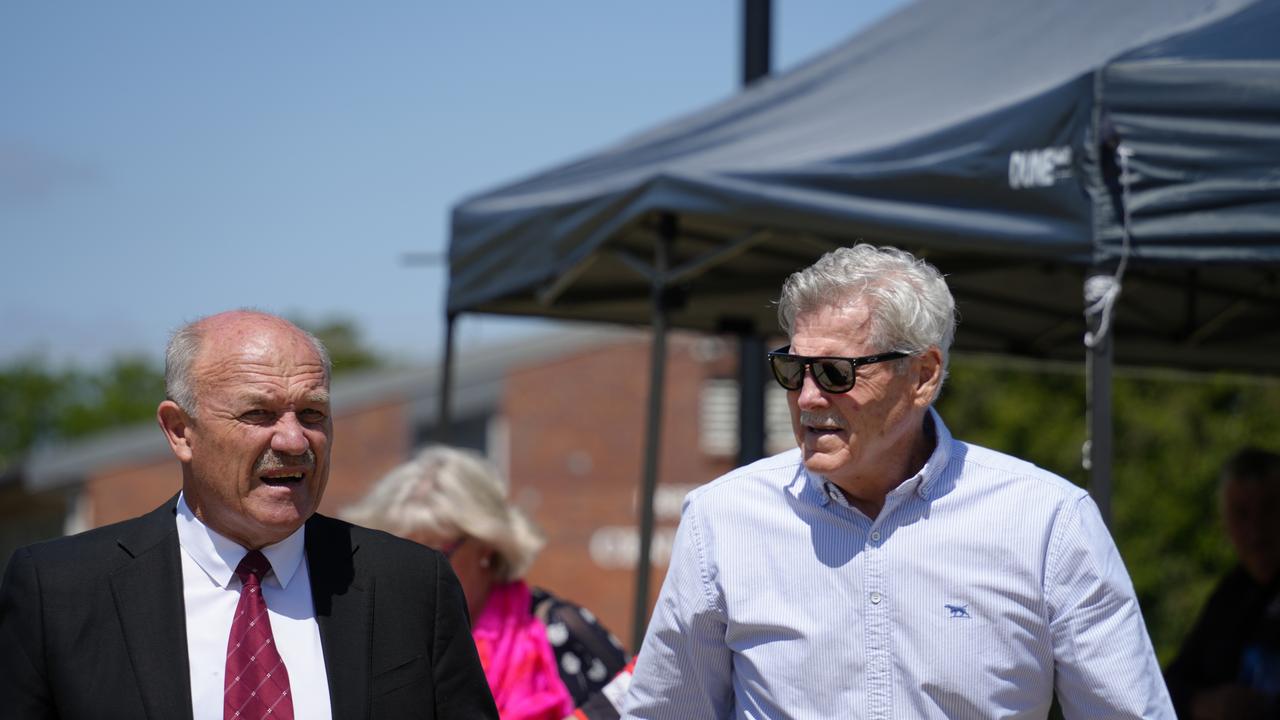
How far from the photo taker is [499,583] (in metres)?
3.65

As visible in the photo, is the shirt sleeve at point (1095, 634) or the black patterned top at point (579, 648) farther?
the black patterned top at point (579, 648)

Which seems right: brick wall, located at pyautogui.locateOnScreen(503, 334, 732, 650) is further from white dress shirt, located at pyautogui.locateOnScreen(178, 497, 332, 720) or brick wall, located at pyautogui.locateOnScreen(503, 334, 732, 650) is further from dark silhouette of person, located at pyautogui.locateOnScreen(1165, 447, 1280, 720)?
white dress shirt, located at pyautogui.locateOnScreen(178, 497, 332, 720)

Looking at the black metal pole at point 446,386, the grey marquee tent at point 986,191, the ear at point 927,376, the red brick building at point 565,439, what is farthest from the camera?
the red brick building at point 565,439

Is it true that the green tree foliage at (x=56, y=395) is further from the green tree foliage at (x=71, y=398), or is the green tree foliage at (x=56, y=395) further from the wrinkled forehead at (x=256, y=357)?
the wrinkled forehead at (x=256, y=357)

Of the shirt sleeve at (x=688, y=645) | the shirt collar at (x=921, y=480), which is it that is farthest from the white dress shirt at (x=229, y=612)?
the shirt collar at (x=921, y=480)

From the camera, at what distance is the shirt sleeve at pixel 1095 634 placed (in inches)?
90.4

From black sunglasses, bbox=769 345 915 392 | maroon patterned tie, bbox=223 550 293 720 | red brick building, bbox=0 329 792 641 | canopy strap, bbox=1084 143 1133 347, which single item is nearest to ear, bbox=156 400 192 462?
maroon patterned tie, bbox=223 550 293 720

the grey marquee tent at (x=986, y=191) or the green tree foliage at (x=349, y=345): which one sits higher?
the grey marquee tent at (x=986, y=191)

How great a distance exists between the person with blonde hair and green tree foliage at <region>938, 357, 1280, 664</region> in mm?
11356

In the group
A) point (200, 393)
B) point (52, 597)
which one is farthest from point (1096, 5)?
A: point (52, 597)

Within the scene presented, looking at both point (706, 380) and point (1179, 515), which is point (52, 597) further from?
point (706, 380)

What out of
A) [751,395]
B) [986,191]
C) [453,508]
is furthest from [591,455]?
[986,191]

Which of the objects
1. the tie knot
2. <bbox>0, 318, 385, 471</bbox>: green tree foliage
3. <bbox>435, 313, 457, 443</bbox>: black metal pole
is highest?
the tie knot

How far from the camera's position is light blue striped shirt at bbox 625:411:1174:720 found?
233 centimetres
